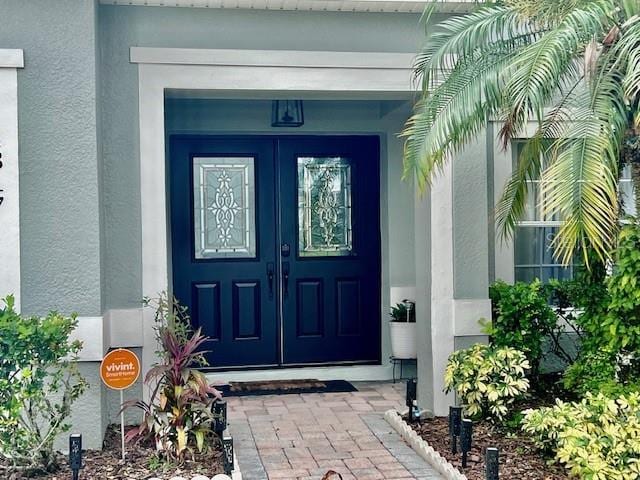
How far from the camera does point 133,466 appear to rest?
4.62 metres

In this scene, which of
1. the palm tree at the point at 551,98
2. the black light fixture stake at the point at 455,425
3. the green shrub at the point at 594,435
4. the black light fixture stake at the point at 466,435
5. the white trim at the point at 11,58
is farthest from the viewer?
the white trim at the point at 11,58

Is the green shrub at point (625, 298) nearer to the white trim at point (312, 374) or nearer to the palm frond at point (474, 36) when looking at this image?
the palm frond at point (474, 36)

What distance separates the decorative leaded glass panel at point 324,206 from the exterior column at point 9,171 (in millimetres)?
3243

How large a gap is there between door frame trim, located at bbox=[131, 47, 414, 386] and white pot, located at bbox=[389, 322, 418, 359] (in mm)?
2418

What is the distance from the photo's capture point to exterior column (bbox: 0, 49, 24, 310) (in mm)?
4902

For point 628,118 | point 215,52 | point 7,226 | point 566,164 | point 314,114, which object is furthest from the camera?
point 314,114

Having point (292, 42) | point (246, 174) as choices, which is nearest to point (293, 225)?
point (246, 174)

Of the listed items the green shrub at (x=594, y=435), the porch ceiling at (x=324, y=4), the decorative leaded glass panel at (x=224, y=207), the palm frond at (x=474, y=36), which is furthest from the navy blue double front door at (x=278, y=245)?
the green shrub at (x=594, y=435)

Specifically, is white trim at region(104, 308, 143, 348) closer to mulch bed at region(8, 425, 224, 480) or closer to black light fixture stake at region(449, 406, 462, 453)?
mulch bed at region(8, 425, 224, 480)

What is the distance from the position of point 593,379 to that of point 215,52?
363 cm

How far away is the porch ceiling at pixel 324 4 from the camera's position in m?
5.46

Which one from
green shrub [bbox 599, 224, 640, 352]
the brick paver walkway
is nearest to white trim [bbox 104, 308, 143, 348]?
the brick paver walkway

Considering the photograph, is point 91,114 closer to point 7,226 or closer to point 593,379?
point 7,226

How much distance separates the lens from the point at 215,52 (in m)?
5.54
